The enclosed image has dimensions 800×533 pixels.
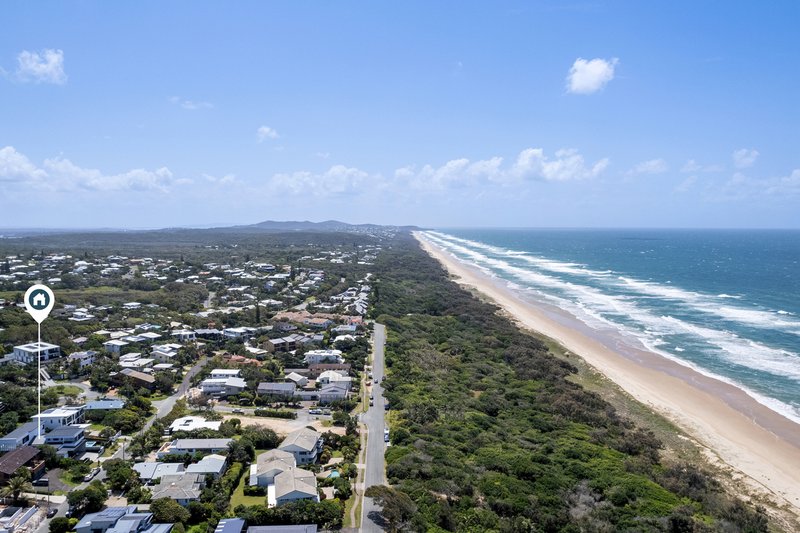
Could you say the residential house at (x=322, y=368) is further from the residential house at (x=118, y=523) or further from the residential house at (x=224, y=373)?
the residential house at (x=118, y=523)

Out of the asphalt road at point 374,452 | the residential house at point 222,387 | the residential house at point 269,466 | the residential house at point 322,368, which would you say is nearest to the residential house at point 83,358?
the residential house at point 222,387

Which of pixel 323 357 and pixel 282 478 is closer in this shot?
pixel 282 478

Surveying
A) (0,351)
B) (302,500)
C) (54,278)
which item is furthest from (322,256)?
(302,500)

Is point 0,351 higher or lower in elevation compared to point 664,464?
higher

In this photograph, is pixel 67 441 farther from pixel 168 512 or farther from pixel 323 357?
pixel 323 357

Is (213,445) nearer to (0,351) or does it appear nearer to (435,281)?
(0,351)

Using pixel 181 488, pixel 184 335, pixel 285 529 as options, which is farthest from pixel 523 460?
pixel 184 335
